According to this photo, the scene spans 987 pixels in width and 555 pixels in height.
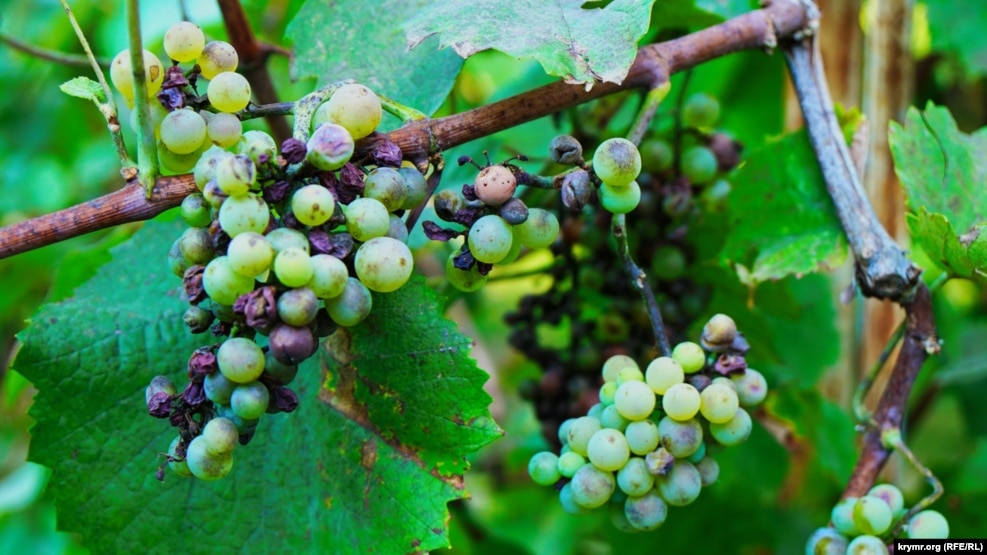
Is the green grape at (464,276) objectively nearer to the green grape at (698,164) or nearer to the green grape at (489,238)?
the green grape at (489,238)

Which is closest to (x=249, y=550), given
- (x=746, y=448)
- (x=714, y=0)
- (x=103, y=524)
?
(x=103, y=524)

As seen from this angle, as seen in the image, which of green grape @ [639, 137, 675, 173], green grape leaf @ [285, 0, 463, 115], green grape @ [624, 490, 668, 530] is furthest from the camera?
green grape @ [639, 137, 675, 173]

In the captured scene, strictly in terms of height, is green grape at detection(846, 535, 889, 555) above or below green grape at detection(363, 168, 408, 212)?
below

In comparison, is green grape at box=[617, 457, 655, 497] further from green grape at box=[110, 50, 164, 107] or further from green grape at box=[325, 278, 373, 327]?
green grape at box=[110, 50, 164, 107]

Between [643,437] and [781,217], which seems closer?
[643,437]

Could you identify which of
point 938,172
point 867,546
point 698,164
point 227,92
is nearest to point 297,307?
point 227,92

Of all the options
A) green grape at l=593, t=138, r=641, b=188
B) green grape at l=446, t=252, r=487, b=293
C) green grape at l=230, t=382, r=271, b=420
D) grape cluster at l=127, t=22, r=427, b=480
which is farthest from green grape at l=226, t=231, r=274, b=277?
green grape at l=593, t=138, r=641, b=188

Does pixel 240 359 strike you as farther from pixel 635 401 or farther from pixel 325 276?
pixel 635 401

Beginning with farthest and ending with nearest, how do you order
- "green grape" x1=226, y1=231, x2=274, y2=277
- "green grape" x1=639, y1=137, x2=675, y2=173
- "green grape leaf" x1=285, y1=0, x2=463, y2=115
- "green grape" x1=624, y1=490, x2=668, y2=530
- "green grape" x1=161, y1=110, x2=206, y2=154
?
1. "green grape" x1=639, y1=137, x2=675, y2=173
2. "green grape leaf" x1=285, y1=0, x2=463, y2=115
3. "green grape" x1=624, y1=490, x2=668, y2=530
4. "green grape" x1=161, y1=110, x2=206, y2=154
5. "green grape" x1=226, y1=231, x2=274, y2=277
